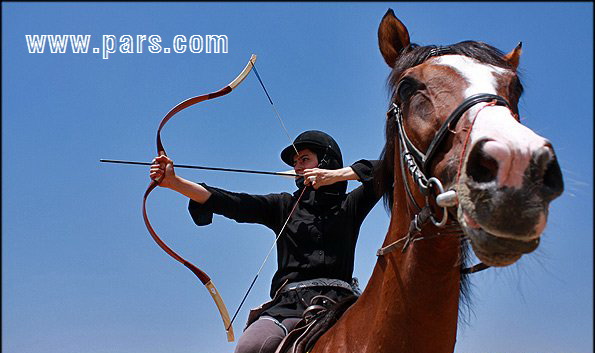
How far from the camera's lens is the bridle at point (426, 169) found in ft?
8.68

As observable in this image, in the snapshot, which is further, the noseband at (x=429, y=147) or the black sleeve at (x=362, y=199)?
the black sleeve at (x=362, y=199)

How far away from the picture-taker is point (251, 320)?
4.52 metres

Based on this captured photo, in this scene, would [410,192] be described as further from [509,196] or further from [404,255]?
[509,196]

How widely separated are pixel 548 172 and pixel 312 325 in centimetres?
214

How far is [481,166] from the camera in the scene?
2.43 meters

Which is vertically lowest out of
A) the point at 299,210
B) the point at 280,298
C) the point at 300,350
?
the point at 300,350

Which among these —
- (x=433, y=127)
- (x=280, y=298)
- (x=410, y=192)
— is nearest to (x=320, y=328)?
(x=280, y=298)

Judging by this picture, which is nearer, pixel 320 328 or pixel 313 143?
pixel 320 328

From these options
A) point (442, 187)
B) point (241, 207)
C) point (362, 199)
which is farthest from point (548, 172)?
point (241, 207)

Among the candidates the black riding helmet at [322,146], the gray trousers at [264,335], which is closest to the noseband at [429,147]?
the gray trousers at [264,335]

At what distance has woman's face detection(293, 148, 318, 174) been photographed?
16.7 ft

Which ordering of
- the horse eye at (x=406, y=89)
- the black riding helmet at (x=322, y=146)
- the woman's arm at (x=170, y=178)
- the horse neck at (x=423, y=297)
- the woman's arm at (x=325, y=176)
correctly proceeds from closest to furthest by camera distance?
the horse neck at (x=423, y=297), the horse eye at (x=406, y=89), the woman's arm at (x=170, y=178), the woman's arm at (x=325, y=176), the black riding helmet at (x=322, y=146)

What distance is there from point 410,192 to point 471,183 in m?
0.69

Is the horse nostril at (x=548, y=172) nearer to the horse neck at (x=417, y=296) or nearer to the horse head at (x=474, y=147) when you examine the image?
the horse head at (x=474, y=147)
